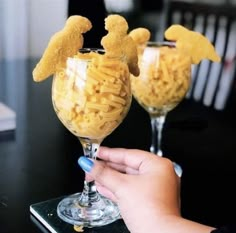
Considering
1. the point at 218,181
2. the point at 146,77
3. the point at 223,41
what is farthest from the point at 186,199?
the point at 223,41

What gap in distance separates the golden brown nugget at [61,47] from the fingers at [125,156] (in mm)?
158

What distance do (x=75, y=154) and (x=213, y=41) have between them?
1405 mm

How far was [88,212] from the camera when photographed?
0.69m

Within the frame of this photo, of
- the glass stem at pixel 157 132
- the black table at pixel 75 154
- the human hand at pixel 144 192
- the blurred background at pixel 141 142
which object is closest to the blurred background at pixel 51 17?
the blurred background at pixel 141 142

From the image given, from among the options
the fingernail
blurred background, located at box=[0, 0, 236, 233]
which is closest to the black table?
blurred background, located at box=[0, 0, 236, 233]

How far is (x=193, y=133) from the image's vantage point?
1.10 metres

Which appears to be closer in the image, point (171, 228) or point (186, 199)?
point (171, 228)

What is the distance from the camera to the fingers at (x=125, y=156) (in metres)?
0.66

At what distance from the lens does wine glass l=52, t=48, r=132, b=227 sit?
62 centimetres

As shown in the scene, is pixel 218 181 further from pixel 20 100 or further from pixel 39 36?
pixel 39 36

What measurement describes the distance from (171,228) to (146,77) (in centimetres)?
35

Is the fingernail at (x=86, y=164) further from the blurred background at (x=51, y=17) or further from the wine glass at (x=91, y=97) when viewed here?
the blurred background at (x=51, y=17)

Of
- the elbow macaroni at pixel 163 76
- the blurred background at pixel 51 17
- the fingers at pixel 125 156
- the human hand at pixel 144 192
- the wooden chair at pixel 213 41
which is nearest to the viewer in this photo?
the human hand at pixel 144 192

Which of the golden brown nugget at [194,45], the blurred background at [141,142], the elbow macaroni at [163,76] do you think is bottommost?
the blurred background at [141,142]
